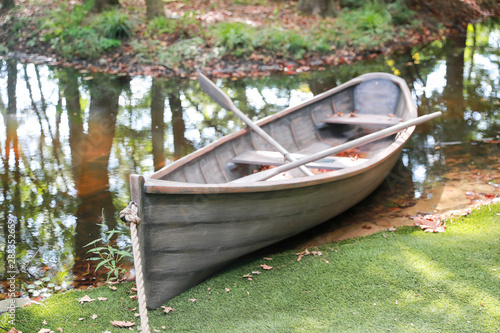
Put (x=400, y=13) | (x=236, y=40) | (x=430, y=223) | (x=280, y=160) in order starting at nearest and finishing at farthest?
(x=430, y=223) → (x=280, y=160) → (x=236, y=40) → (x=400, y=13)

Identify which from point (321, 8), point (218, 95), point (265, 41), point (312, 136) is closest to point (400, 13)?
point (321, 8)

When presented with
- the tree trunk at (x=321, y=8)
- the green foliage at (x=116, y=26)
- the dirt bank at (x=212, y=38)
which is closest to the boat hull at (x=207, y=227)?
the dirt bank at (x=212, y=38)

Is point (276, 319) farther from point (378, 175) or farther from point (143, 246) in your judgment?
point (378, 175)

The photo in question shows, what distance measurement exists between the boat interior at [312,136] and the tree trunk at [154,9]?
26.0 ft

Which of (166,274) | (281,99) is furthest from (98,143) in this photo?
(166,274)

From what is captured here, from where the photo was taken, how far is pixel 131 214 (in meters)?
3.28

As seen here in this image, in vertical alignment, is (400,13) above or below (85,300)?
above

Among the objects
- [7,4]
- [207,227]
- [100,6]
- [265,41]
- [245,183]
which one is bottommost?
[207,227]

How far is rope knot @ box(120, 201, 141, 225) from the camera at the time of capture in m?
3.26

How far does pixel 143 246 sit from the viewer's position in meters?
3.46

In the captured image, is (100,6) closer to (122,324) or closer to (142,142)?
(142,142)

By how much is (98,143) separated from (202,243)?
14.2 feet

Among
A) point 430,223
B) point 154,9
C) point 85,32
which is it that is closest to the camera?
point 430,223

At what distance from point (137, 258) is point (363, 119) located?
13.6 feet
